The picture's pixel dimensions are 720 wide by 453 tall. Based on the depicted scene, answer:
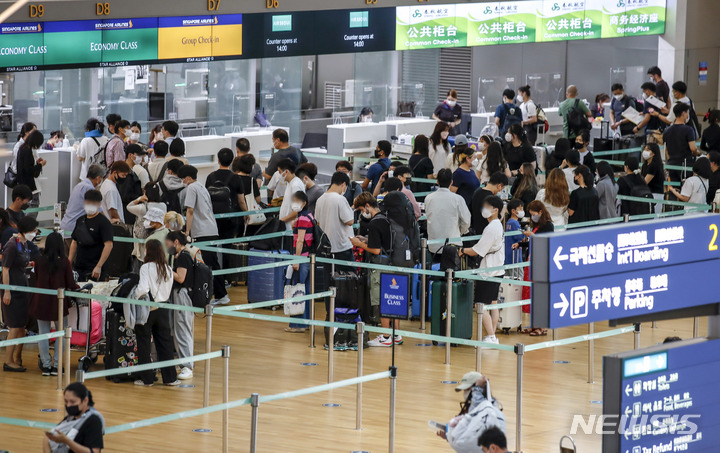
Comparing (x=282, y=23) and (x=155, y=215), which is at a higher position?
(x=282, y=23)

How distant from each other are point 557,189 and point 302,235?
278cm

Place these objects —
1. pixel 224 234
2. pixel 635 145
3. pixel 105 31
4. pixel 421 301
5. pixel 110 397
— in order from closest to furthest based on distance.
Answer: pixel 110 397 < pixel 421 301 < pixel 224 234 < pixel 105 31 < pixel 635 145

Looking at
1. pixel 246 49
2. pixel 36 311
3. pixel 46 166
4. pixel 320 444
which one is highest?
pixel 246 49

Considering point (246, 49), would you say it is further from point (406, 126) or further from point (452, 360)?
point (452, 360)

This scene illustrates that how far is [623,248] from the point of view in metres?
7.23

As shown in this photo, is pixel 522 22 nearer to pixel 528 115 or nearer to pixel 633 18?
pixel 528 115

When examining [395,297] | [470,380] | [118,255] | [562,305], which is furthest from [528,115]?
[562,305]

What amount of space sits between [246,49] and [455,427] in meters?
10.8

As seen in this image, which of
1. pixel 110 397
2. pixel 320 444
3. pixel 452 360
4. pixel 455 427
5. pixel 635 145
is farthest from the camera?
pixel 635 145

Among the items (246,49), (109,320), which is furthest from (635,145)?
(109,320)

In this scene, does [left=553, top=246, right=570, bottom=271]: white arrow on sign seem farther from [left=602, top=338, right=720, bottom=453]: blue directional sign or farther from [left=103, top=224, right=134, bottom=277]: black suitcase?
[left=103, top=224, right=134, bottom=277]: black suitcase

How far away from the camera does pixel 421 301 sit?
1347cm

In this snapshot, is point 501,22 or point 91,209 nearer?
point 91,209

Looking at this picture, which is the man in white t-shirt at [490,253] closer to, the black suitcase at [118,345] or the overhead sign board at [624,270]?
the black suitcase at [118,345]
